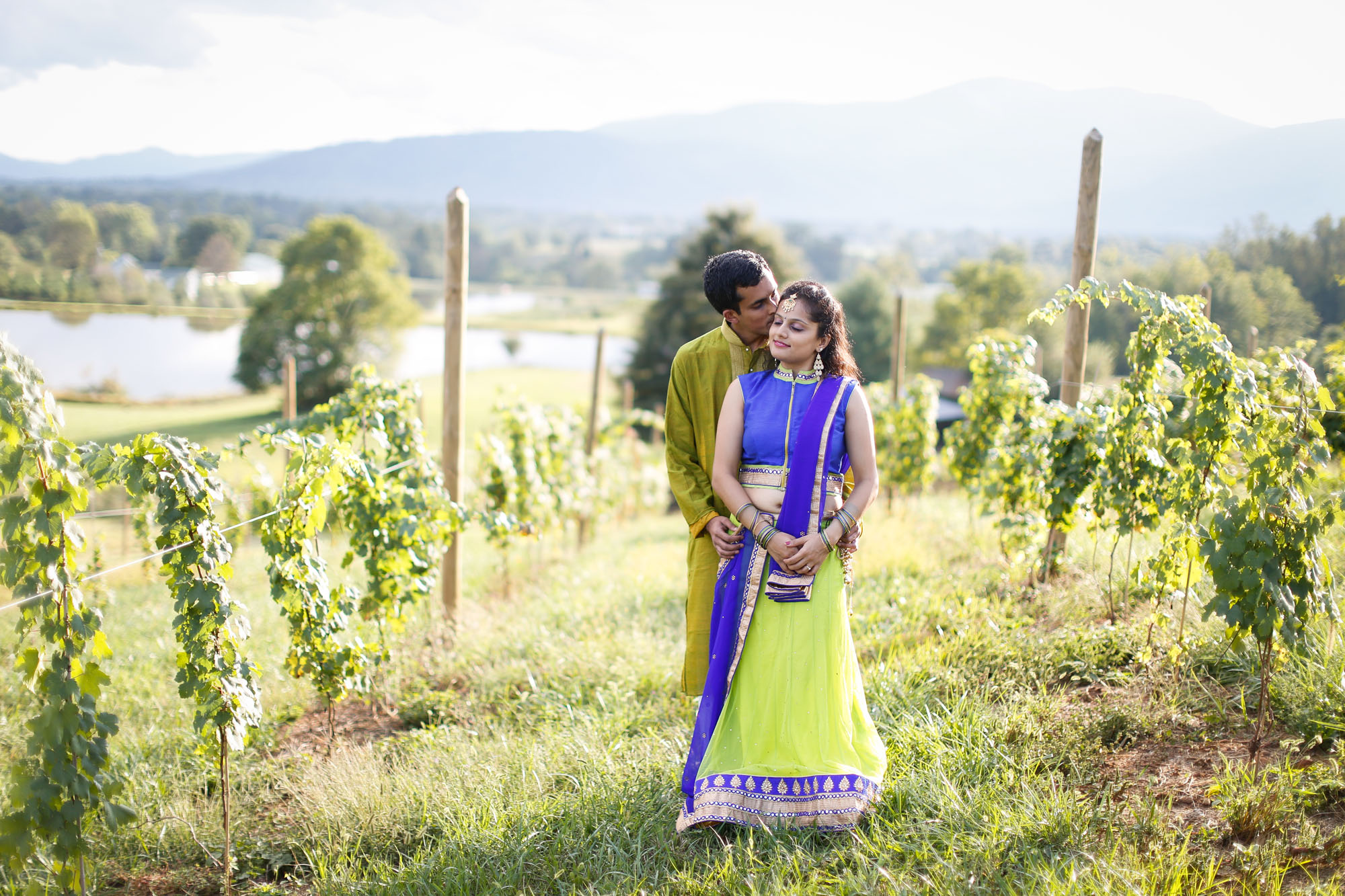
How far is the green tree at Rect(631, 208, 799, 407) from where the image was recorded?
A: 22125mm

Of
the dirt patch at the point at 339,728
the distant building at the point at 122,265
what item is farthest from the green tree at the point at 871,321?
the dirt patch at the point at 339,728

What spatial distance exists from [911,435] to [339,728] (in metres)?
6.79

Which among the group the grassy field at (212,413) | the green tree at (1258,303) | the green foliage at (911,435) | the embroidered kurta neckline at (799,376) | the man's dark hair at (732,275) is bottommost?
the grassy field at (212,413)

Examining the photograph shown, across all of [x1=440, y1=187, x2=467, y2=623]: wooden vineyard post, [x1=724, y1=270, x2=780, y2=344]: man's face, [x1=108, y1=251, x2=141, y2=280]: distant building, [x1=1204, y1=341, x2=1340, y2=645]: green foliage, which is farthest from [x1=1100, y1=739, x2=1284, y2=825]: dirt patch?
[x1=108, y1=251, x2=141, y2=280]: distant building

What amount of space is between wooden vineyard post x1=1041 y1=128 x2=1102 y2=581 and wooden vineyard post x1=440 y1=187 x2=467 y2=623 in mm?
3261

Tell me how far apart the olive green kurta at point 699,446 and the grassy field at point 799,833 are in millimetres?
525

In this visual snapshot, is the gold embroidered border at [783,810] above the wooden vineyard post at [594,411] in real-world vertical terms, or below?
below

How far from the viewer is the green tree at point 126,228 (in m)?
27.7

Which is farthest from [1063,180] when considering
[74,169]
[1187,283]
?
[1187,283]

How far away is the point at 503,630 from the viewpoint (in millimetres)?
4848

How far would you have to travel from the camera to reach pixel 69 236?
23016 mm

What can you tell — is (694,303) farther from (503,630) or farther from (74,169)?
(74,169)

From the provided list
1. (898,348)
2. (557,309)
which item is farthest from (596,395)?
(557,309)

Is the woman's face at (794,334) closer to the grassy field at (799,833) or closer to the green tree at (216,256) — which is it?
the grassy field at (799,833)
